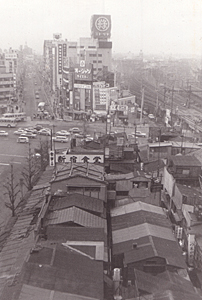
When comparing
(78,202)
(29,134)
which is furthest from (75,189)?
(29,134)

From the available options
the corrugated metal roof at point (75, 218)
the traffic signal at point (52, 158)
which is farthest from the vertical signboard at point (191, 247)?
the traffic signal at point (52, 158)

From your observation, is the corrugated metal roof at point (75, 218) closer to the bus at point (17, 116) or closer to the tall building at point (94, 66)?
the bus at point (17, 116)

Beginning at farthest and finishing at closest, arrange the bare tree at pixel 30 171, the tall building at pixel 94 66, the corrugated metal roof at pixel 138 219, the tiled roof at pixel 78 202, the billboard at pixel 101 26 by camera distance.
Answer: the billboard at pixel 101 26 → the tall building at pixel 94 66 → the bare tree at pixel 30 171 → the tiled roof at pixel 78 202 → the corrugated metal roof at pixel 138 219

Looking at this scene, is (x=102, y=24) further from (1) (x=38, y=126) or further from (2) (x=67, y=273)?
(2) (x=67, y=273)

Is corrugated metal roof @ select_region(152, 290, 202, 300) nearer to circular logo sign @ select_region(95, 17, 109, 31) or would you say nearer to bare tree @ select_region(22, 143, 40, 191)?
bare tree @ select_region(22, 143, 40, 191)

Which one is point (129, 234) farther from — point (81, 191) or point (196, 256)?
point (81, 191)

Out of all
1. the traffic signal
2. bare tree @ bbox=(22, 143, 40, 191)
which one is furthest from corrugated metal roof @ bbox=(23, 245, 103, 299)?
the traffic signal

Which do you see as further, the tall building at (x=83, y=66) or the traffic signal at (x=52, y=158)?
the tall building at (x=83, y=66)

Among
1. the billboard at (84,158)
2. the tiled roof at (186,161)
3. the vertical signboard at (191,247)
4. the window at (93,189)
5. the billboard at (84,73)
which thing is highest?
the billboard at (84,73)
